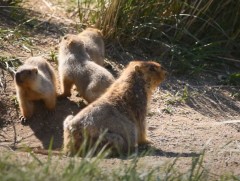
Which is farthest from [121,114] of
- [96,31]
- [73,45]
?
[96,31]

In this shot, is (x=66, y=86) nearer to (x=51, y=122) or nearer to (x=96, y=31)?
(x=51, y=122)

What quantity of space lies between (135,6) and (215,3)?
1315 millimetres

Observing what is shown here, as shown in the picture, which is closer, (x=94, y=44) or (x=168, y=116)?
(x=168, y=116)

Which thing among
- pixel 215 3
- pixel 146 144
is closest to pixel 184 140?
pixel 146 144

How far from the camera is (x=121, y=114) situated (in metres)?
6.86

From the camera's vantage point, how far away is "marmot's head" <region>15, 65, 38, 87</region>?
7.70 meters

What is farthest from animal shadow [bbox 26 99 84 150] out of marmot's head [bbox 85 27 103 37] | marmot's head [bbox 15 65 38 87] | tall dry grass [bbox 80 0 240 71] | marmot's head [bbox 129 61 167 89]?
tall dry grass [bbox 80 0 240 71]

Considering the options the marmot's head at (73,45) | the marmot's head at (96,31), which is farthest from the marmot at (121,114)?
the marmot's head at (96,31)

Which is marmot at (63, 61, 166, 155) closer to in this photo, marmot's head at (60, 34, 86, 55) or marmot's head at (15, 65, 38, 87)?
marmot's head at (15, 65, 38, 87)

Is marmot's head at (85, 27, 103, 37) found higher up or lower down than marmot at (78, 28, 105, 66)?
higher up

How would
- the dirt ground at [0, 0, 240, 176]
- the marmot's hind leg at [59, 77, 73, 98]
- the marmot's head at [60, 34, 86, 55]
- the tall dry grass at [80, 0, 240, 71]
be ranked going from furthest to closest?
1. the tall dry grass at [80, 0, 240, 71]
2. the marmot's head at [60, 34, 86, 55]
3. the marmot's hind leg at [59, 77, 73, 98]
4. the dirt ground at [0, 0, 240, 176]

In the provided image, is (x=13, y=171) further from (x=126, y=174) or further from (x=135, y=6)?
(x=135, y=6)

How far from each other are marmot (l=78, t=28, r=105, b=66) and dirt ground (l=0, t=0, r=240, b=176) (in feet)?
1.18

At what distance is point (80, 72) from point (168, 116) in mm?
1221
